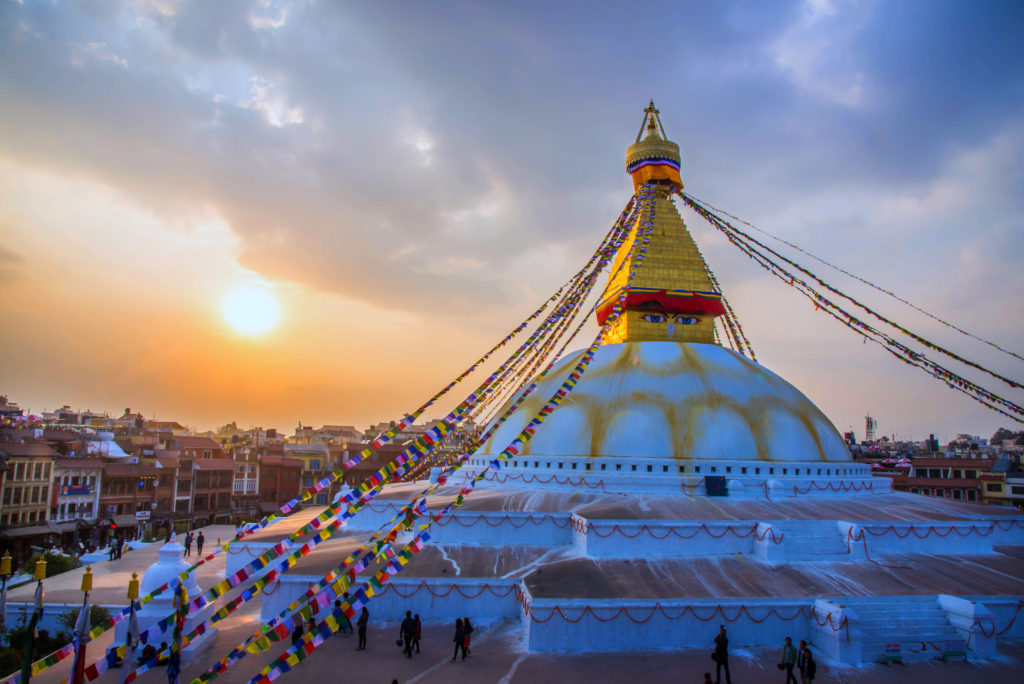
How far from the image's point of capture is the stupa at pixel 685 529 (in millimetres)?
9320

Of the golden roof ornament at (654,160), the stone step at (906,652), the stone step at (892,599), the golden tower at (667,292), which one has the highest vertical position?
the golden roof ornament at (654,160)

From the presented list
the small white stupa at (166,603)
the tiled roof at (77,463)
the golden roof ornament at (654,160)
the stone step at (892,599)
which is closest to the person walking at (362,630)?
the small white stupa at (166,603)

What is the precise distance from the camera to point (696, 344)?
1845cm

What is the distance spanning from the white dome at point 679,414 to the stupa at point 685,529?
53mm

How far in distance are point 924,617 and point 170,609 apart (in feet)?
38.4

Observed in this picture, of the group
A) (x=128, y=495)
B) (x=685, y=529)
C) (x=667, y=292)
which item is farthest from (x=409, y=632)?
(x=128, y=495)

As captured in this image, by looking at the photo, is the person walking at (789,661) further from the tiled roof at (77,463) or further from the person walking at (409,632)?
the tiled roof at (77,463)

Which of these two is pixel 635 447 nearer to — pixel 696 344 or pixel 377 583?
pixel 696 344

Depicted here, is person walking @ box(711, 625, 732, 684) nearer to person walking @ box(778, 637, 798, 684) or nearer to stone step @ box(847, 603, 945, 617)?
person walking @ box(778, 637, 798, 684)

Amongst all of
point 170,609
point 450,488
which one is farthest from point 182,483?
point 170,609

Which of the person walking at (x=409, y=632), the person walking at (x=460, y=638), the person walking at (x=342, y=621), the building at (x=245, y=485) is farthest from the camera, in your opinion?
the building at (x=245, y=485)

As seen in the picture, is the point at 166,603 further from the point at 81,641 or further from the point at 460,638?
the point at 460,638

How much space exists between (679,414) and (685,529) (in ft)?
14.4

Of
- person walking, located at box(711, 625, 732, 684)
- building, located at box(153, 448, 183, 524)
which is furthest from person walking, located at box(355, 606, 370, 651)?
building, located at box(153, 448, 183, 524)
